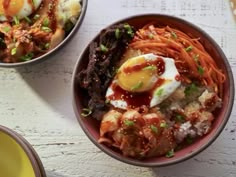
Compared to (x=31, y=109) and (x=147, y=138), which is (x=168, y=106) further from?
(x=31, y=109)

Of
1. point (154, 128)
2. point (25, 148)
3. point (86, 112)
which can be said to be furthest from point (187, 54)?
point (25, 148)

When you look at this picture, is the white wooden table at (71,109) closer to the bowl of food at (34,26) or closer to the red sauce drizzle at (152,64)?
the bowl of food at (34,26)

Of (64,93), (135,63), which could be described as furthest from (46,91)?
(135,63)

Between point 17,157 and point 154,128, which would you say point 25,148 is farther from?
point 154,128

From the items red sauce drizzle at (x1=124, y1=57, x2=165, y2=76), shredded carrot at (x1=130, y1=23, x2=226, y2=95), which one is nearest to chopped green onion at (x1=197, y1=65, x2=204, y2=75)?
shredded carrot at (x1=130, y1=23, x2=226, y2=95)

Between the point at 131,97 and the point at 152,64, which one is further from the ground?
the point at 152,64
